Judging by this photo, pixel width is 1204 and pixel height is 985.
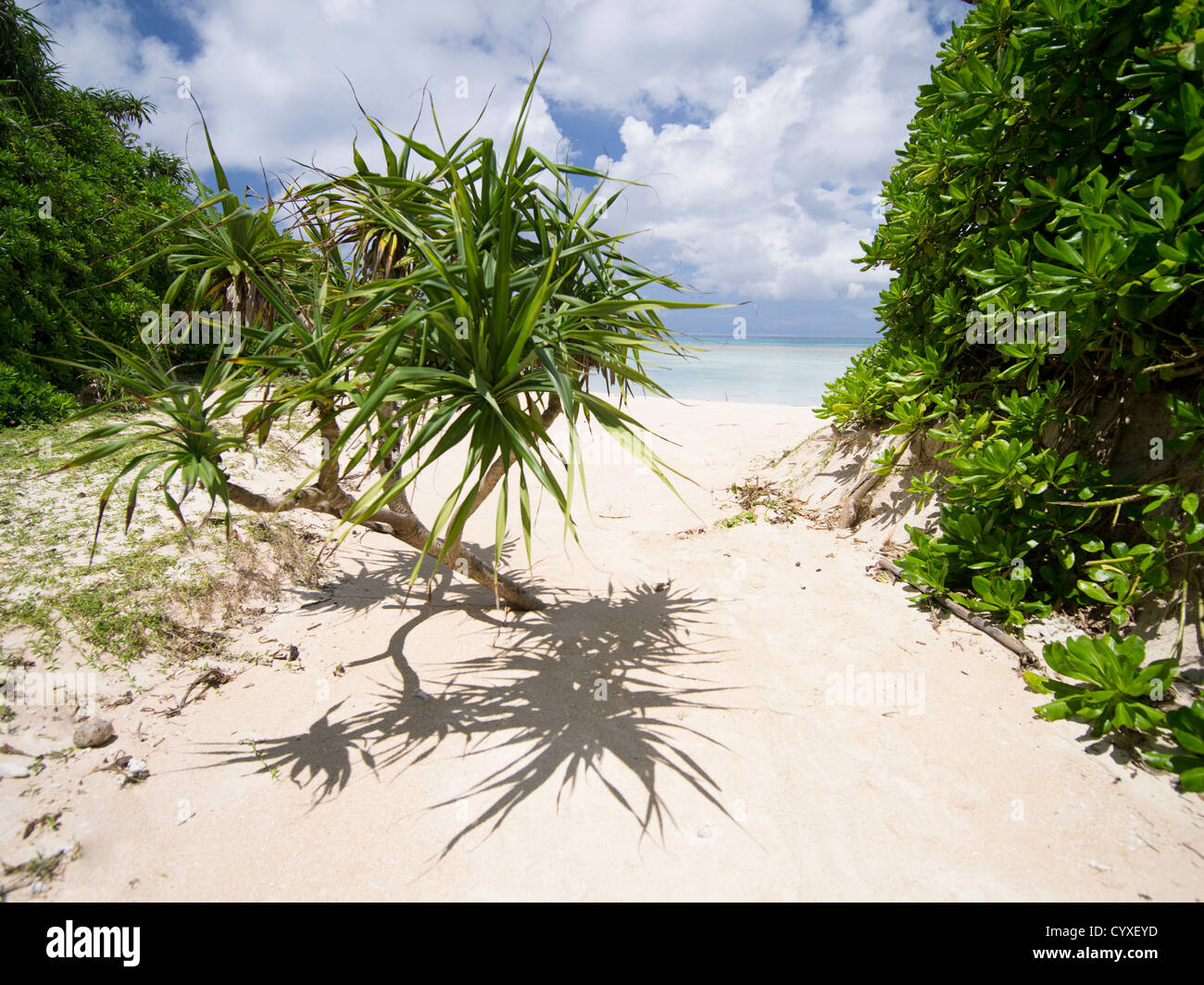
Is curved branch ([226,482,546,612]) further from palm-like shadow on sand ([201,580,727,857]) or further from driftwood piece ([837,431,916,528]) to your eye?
driftwood piece ([837,431,916,528])

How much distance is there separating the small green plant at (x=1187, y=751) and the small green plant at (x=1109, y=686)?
99mm

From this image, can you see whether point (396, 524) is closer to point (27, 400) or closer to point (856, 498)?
point (856, 498)

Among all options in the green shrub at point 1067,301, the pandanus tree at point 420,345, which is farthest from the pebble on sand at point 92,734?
the green shrub at point 1067,301

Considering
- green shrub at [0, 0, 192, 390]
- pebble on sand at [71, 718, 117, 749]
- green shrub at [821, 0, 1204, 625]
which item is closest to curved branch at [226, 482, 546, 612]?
pebble on sand at [71, 718, 117, 749]

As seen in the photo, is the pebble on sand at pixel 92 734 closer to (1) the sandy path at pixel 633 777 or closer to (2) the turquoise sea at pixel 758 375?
(1) the sandy path at pixel 633 777

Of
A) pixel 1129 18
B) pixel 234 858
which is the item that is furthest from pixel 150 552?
pixel 1129 18

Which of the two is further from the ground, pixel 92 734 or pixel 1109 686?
pixel 1109 686

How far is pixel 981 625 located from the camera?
2.96 metres

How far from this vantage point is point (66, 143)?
843 cm

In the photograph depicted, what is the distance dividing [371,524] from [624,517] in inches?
106

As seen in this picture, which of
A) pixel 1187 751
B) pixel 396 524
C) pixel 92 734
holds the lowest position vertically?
pixel 92 734

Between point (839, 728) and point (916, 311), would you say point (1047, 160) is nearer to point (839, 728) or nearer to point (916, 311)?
point (916, 311)

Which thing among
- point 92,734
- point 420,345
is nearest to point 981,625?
point 420,345

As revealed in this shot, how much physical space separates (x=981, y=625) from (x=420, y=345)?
3210mm
